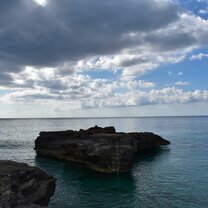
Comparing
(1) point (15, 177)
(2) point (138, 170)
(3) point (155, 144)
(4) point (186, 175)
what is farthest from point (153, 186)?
(3) point (155, 144)

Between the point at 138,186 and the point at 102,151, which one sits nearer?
the point at 138,186

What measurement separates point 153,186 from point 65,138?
129ft

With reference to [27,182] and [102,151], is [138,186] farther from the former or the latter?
[27,182]

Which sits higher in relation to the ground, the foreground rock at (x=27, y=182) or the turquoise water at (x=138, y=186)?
the foreground rock at (x=27, y=182)

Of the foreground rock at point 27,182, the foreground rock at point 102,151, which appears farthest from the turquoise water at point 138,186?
the foreground rock at point 27,182

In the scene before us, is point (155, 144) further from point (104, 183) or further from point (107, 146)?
point (104, 183)

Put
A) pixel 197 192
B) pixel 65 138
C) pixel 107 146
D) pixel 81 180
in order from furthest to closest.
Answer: pixel 65 138 < pixel 107 146 < pixel 81 180 < pixel 197 192

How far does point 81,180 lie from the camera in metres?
53.0

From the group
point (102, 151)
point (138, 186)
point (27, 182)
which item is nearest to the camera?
point (27, 182)

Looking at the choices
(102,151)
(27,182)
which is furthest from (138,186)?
(27,182)

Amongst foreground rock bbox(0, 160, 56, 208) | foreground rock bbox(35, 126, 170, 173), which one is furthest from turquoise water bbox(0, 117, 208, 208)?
foreground rock bbox(0, 160, 56, 208)

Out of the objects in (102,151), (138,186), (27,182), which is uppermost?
(27,182)

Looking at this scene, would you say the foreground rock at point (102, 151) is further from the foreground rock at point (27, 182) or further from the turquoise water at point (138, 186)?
the foreground rock at point (27, 182)

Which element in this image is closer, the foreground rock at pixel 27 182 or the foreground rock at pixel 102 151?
the foreground rock at pixel 27 182
